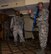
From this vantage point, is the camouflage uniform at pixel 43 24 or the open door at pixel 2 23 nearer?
the camouflage uniform at pixel 43 24

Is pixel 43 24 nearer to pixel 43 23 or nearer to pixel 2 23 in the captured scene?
pixel 43 23

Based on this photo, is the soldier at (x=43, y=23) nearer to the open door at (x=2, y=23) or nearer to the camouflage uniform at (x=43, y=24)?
the camouflage uniform at (x=43, y=24)

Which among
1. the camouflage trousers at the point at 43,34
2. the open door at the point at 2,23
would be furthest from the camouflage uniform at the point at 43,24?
the open door at the point at 2,23

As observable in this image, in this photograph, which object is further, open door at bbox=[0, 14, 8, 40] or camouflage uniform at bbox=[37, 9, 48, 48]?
open door at bbox=[0, 14, 8, 40]

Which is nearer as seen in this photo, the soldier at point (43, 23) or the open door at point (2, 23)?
the soldier at point (43, 23)

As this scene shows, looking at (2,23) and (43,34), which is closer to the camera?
(43,34)

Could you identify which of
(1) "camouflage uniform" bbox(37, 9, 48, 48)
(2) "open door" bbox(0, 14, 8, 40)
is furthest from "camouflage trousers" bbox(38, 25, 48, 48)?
(2) "open door" bbox(0, 14, 8, 40)

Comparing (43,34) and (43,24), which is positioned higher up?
(43,24)

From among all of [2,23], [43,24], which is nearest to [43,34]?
[43,24]

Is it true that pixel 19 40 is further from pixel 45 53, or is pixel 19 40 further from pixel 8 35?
pixel 45 53

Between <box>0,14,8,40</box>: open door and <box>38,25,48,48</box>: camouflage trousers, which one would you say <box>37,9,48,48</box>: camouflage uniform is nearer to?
<box>38,25,48,48</box>: camouflage trousers

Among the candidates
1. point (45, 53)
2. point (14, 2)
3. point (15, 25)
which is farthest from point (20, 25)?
point (45, 53)

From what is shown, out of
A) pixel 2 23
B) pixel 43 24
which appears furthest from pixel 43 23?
pixel 2 23

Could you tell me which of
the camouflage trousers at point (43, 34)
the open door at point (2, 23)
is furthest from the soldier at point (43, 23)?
the open door at point (2, 23)
